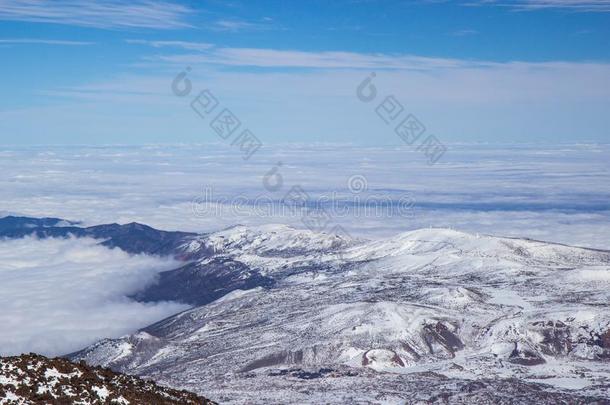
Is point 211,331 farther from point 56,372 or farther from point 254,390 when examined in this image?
point 56,372

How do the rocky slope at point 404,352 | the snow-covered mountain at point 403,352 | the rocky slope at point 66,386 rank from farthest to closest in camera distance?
1. the snow-covered mountain at point 403,352
2. the rocky slope at point 404,352
3. the rocky slope at point 66,386

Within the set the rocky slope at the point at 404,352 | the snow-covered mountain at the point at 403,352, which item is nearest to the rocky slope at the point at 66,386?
the rocky slope at the point at 404,352

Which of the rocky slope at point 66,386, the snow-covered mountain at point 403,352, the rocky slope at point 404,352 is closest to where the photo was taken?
the rocky slope at point 66,386

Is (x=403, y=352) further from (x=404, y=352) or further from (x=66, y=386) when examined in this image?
(x=66, y=386)

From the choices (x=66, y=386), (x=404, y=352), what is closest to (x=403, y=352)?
(x=404, y=352)

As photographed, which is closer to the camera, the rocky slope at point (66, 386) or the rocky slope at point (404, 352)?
the rocky slope at point (66, 386)

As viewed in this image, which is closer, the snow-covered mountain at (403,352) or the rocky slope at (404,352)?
the rocky slope at (404,352)

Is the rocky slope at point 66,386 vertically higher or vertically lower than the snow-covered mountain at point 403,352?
higher

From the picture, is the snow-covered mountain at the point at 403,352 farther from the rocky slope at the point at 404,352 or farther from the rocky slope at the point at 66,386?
the rocky slope at the point at 66,386

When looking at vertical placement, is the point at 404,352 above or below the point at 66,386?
below

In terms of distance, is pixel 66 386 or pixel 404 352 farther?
pixel 404 352

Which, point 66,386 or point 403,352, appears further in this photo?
point 403,352
